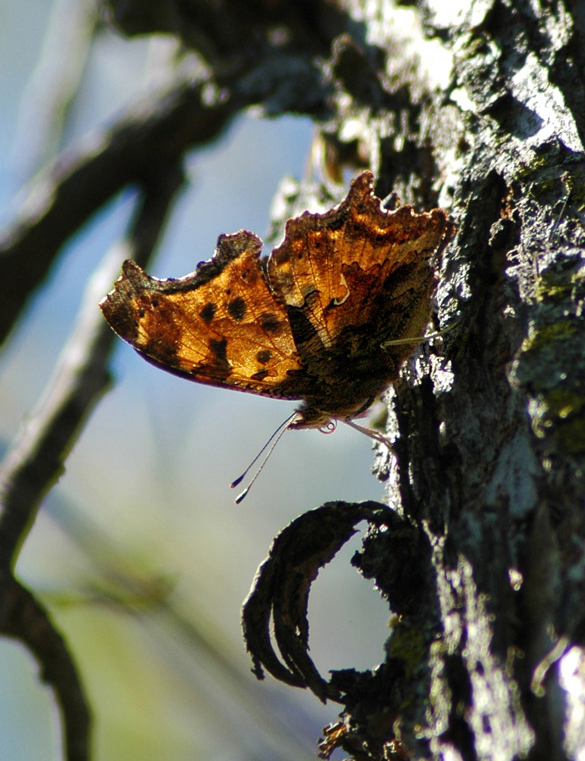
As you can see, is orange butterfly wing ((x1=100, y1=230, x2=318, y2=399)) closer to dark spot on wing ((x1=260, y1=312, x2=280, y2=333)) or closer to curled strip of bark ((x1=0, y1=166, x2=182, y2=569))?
dark spot on wing ((x1=260, y1=312, x2=280, y2=333))

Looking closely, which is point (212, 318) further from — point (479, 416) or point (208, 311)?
point (479, 416)

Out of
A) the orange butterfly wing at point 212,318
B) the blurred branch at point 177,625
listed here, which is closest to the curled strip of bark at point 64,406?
the blurred branch at point 177,625

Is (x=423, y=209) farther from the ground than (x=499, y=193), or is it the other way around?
(x=423, y=209)

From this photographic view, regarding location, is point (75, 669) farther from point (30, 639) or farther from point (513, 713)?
point (513, 713)

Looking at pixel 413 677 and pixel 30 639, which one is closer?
pixel 413 677

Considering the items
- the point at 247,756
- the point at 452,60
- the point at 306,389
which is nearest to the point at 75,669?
the point at 247,756

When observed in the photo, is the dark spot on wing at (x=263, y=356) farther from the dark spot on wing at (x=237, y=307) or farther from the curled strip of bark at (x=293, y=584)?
the curled strip of bark at (x=293, y=584)
